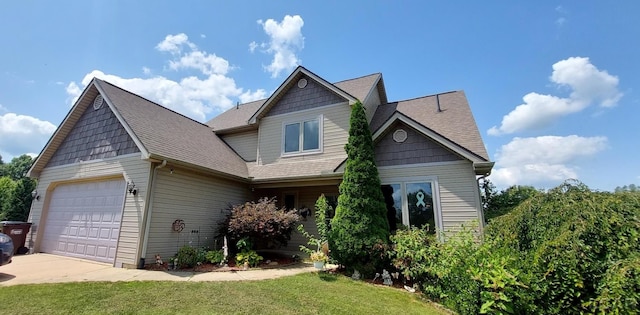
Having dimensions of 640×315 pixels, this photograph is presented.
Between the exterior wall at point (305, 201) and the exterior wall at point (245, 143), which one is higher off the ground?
the exterior wall at point (245, 143)

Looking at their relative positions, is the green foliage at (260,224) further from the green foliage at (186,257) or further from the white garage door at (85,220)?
the white garage door at (85,220)

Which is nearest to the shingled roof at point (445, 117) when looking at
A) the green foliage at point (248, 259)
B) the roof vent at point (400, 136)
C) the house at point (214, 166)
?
the house at point (214, 166)

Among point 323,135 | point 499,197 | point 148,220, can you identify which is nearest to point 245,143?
point 323,135

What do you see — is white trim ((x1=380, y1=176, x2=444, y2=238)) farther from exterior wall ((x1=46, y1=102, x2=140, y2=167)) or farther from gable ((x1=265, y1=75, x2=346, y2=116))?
exterior wall ((x1=46, y1=102, x2=140, y2=167))

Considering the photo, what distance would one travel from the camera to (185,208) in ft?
30.1

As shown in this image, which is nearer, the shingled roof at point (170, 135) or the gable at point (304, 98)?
the shingled roof at point (170, 135)

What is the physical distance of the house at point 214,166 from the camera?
837 cm

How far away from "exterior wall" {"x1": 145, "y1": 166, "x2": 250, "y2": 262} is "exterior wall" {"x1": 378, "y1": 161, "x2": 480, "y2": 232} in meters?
7.66

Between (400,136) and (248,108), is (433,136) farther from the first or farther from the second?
(248,108)

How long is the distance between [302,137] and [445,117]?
6.20m

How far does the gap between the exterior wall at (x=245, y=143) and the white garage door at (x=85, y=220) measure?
5.50 metres

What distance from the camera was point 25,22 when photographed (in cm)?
986

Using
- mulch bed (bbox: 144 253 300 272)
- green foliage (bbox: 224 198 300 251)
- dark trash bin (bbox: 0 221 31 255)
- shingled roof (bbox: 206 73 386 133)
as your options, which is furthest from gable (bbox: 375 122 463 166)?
dark trash bin (bbox: 0 221 31 255)

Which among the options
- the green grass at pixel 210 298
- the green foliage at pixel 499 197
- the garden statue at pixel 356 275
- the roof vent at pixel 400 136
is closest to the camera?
the green grass at pixel 210 298
